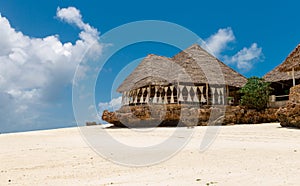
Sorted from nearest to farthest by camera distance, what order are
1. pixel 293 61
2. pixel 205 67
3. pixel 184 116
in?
1. pixel 293 61
2. pixel 184 116
3. pixel 205 67

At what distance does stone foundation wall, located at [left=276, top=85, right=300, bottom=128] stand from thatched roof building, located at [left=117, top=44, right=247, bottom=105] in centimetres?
899

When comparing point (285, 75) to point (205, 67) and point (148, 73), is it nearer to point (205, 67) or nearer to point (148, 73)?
point (205, 67)

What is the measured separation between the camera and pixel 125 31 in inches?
540

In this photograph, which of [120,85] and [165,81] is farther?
[120,85]

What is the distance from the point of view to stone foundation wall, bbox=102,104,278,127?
20.5 m

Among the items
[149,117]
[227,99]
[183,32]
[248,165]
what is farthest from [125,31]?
[227,99]

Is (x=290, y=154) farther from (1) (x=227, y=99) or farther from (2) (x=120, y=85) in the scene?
(2) (x=120, y=85)

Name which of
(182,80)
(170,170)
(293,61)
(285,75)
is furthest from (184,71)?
(170,170)

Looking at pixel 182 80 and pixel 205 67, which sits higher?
pixel 205 67

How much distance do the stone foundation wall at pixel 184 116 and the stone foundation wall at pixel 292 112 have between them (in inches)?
211

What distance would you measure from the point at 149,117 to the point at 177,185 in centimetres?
1602

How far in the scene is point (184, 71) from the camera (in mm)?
25141

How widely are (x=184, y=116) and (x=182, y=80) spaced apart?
4132 mm

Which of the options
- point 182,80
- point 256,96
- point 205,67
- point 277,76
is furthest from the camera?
point 205,67
